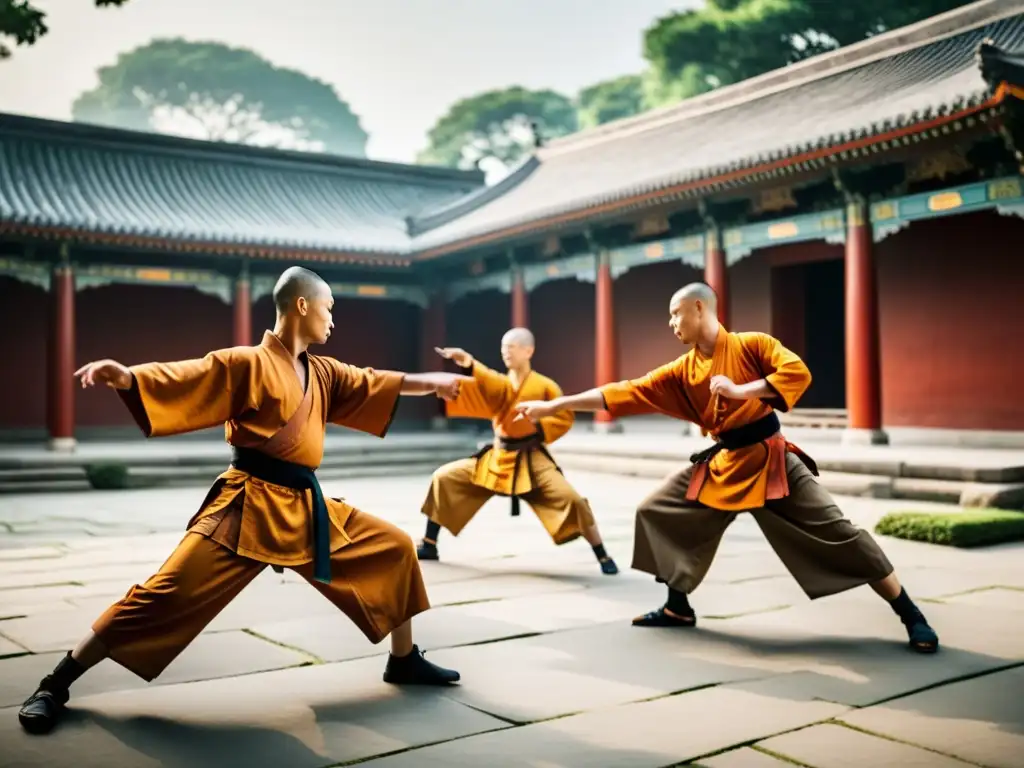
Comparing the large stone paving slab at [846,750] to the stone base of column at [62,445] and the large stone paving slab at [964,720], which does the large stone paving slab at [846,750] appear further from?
the stone base of column at [62,445]

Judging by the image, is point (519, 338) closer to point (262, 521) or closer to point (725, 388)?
point (725, 388)

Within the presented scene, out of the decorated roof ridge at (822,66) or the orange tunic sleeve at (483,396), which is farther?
the decorated roof ridge at (822,66)

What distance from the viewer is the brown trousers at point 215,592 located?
3.00 meters

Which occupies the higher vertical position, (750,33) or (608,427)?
(750,33)

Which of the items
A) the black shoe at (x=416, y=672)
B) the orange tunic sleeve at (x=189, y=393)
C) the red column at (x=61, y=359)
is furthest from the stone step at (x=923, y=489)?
the red column at (x=61, y=359)

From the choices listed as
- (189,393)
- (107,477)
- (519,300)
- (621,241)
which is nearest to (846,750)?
(189,393)

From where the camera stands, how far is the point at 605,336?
48.1 ft

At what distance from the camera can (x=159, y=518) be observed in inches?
338

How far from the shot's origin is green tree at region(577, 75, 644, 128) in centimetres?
3625

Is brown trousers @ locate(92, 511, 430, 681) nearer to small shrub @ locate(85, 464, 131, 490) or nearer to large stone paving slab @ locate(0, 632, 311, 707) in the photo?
large stone paving slab @ locate(0, 632, 311, 707)

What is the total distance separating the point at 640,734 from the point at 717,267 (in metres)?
10.7

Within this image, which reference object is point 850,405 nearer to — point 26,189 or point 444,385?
point 444,385

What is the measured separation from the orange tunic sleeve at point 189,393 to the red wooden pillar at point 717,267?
1034cm

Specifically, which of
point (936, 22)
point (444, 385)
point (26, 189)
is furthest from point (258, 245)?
point (444, 385)
